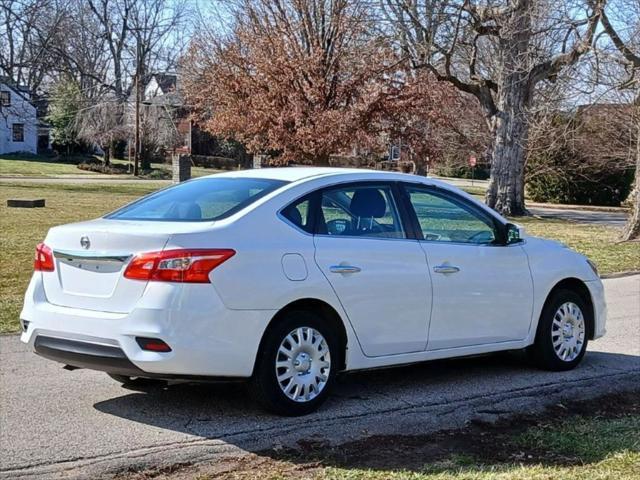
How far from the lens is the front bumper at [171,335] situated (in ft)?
16.7

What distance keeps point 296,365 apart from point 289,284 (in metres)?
0.57

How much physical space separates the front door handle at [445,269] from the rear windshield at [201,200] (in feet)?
4.45

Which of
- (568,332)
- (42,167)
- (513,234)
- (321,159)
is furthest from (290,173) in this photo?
(42,167)

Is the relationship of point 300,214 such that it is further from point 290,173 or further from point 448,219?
point 448,219

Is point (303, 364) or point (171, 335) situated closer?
point (171, 335)

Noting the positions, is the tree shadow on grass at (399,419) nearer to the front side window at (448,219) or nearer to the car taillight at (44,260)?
the car taillight at (44,260)

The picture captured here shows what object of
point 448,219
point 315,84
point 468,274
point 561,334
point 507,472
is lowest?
point 507,472

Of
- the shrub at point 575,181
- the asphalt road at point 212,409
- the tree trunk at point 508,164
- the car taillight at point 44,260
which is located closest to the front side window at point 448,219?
the asphalt road at point 212,409

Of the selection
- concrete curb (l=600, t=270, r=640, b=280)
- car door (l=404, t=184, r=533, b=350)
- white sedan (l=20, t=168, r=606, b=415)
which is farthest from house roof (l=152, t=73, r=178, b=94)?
white sedan (l=20, t=168, r=606, b=415)

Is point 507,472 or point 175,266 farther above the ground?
point 175,266

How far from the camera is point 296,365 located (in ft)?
18.3

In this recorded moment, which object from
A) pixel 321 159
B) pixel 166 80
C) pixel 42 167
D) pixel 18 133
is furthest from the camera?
pixel 18 133

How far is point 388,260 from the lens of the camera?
604cm

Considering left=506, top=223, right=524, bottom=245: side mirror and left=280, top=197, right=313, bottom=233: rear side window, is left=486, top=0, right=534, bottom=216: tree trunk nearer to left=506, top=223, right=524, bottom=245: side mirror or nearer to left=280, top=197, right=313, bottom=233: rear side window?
left=506, top=223, right=524, bottom=245: side mirror
